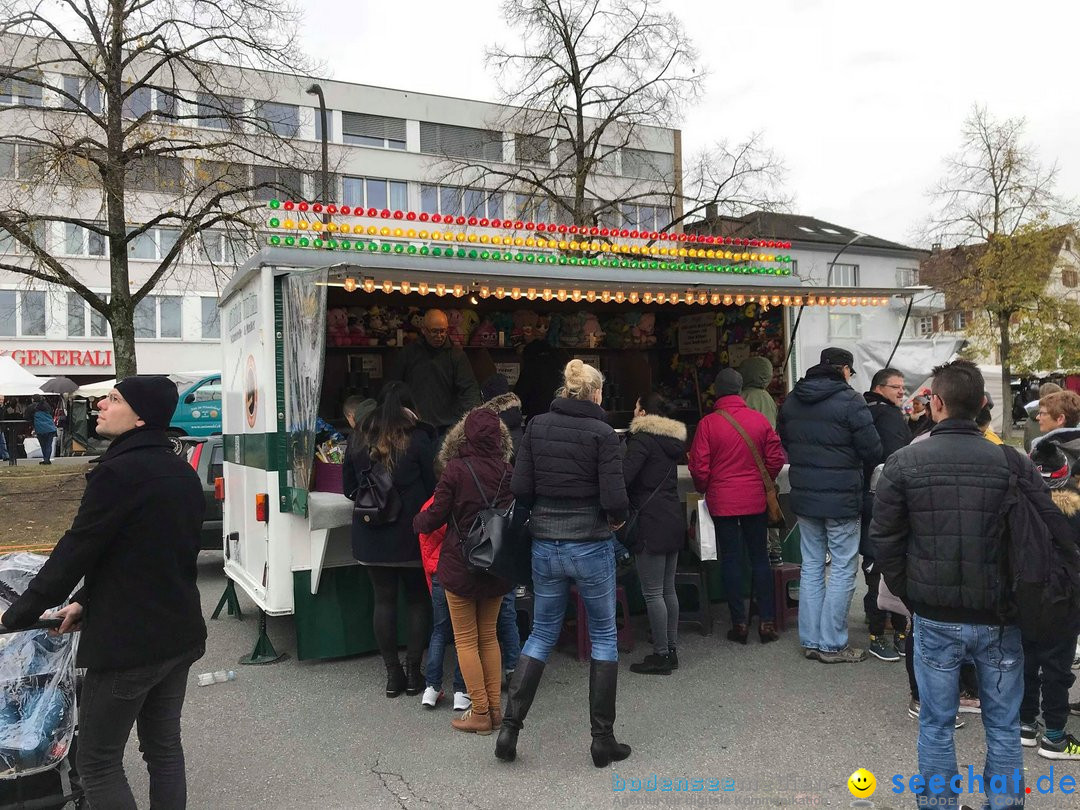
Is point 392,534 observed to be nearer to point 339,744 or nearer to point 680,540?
point 339,744

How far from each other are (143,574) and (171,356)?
31.1 meters

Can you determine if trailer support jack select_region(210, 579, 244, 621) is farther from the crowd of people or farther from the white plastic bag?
the white plastic bag

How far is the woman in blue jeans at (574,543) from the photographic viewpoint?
3963 mm

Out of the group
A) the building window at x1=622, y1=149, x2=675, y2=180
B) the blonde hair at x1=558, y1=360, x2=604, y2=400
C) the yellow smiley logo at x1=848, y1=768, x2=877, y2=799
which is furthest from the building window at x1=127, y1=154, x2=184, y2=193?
the yellow smiley logo at x1=848, y1=768, x2=877, y2=799

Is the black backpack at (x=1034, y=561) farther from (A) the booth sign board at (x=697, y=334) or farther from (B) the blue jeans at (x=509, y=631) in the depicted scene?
(A) the booth sign board at (x=697, y=334)

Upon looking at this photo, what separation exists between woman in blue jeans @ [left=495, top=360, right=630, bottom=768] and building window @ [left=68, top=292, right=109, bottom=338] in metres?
30.0

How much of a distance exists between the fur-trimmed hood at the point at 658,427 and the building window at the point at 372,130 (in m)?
29.9

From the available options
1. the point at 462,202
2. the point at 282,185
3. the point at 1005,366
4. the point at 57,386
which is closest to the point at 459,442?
the point at 282,185

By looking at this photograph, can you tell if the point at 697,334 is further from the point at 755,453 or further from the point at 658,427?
the point at 658,427

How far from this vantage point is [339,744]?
14.3ft

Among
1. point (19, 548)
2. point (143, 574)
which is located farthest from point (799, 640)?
point (19, 548)

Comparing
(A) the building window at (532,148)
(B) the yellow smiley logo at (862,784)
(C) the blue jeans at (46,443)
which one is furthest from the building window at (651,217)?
(B) the yellow smiley logo at (862,784)

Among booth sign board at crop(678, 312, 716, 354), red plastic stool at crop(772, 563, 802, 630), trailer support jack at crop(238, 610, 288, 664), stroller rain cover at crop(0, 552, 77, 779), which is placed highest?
booth sign board at crop(678, 312, 716, 354)

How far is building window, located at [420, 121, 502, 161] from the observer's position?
3375cm
